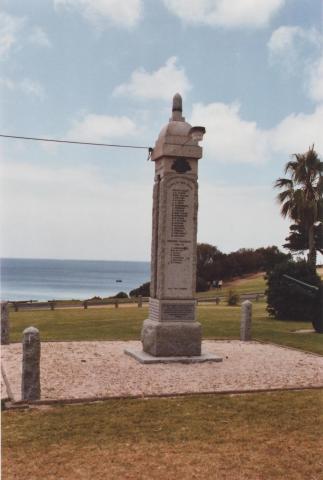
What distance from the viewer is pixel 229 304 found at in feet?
110

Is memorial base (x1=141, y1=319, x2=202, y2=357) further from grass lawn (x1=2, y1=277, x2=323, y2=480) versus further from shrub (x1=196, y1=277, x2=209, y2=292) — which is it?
shrub (x1=196, y1=277, x2=209, y2=292)

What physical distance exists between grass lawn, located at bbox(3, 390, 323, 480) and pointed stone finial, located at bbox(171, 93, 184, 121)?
7285 mm

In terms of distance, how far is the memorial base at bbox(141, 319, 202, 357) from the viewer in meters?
12.9

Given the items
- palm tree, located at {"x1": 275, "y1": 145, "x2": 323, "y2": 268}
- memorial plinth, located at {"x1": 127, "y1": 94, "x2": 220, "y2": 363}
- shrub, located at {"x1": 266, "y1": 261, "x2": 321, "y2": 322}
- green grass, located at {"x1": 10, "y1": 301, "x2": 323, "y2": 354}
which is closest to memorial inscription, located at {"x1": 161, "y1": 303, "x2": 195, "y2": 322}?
memorial plinth, located at {"x1": 127, "y1": 94, "x2": 220, "y2": 363}

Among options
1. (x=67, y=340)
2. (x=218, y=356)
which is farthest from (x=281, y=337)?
(x=67, y=340)

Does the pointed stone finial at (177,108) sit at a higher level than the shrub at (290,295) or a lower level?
higher

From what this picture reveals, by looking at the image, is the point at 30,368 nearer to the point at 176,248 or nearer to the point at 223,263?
the point at 176,248

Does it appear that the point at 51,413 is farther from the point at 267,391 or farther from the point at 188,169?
the point at 188,169

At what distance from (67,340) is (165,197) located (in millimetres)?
5715

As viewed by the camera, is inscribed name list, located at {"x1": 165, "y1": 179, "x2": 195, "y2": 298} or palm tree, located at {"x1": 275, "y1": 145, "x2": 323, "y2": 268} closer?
inscribed name list, located at {"x1": 165, "y1": 179, "x2": 195, "y2": 298}

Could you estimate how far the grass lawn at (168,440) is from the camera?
5.85 meters

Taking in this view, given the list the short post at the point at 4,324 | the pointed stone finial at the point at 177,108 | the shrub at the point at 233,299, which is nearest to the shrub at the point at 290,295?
the shrub at the point at 233,299

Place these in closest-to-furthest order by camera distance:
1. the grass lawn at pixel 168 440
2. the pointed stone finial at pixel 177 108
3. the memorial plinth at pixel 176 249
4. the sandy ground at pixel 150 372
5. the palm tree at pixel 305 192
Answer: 1. the grass lawn at pixel 168 440
2. the sandy ground at pixel 150 372
3. the memorial plinth at pixel 176 249
4. the pointed stone finial at pixel 177 108
5. the palm tree at pixel 305 192

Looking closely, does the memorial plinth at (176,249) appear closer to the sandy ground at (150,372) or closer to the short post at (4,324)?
the sandy ground at (150,372)
